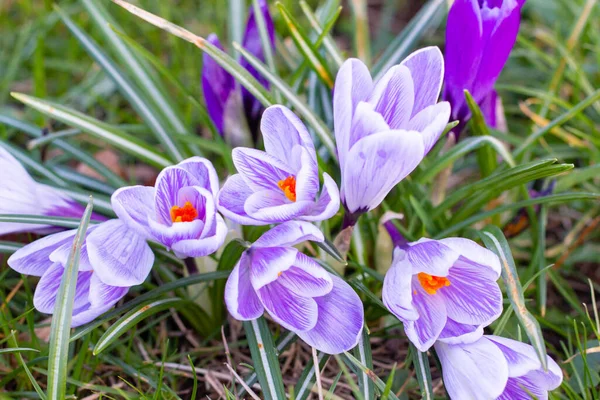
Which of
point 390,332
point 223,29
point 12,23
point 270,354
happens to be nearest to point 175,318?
point 270,354

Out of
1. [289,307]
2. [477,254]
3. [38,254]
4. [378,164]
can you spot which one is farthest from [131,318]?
[477,254]

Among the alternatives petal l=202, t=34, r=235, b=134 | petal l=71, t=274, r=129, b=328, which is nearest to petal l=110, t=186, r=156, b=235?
petal l=71, t=274, r=129, b=328

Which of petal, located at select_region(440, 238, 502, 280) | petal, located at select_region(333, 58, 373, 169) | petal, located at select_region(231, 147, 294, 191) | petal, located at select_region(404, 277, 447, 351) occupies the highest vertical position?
petal, located at select_region(333, 58, 373, 169)

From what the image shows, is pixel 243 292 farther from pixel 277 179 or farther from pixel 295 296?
pixel 277 179

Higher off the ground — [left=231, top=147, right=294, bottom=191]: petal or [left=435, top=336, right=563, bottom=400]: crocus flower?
[left=231, top=147, right=294, bottom=191]: petal

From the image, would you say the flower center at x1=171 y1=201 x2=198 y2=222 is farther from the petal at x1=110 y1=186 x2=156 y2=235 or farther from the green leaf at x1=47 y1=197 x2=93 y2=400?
the green leaf at x1=47 y1=197 x2=93 y2=400

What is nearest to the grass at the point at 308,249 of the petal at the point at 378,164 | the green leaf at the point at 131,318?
the green leaf at the point at 131,318
